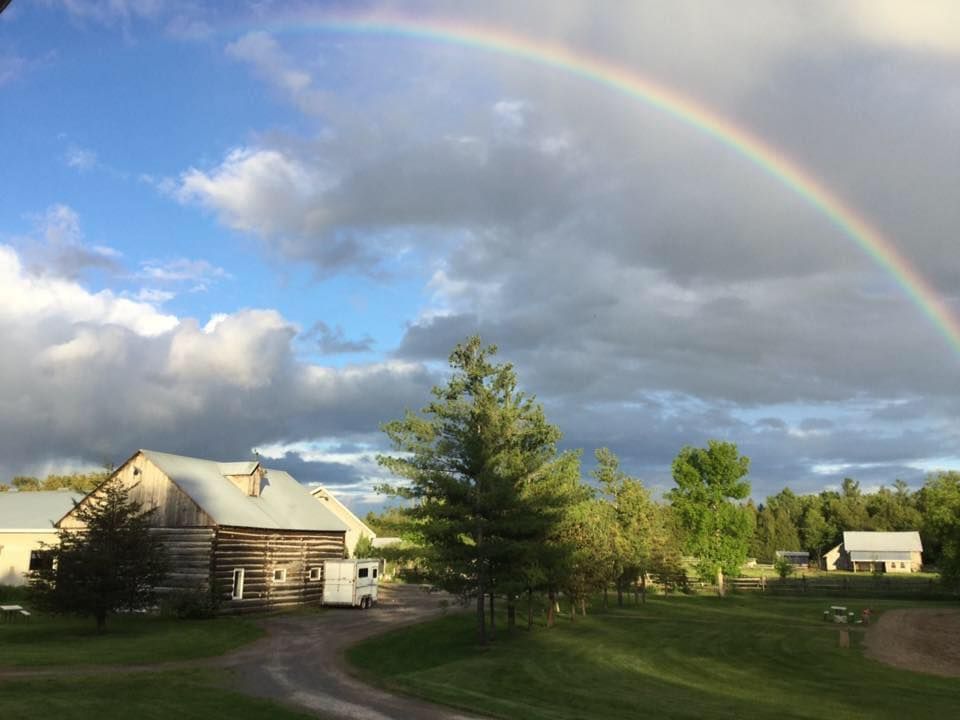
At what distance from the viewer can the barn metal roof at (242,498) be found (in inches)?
1694

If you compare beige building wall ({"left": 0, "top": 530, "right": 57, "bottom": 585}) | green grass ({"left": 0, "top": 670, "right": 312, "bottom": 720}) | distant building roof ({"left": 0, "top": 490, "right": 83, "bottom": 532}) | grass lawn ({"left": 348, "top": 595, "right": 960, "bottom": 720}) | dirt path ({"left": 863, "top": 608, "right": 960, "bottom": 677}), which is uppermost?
→ distant building roof ({"left": 0, "top": 490, "right": 83, "bottom": 532})

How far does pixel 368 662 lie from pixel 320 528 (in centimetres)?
2465

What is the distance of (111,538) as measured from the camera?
105 feet

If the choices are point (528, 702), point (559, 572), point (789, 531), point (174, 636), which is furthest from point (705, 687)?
point (789, 531)

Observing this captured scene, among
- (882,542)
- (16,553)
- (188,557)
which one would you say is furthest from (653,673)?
(882,542)

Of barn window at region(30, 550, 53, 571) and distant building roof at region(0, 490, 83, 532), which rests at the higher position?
distant building roof at region(0, 490, 83, 532)

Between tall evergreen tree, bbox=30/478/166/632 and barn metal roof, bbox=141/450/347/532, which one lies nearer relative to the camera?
tall evergreen tree, bbox=30/478/166/632

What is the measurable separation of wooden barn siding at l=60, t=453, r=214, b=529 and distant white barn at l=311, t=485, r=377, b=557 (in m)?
38.6

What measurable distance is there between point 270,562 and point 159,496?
Result: 7.60 meters

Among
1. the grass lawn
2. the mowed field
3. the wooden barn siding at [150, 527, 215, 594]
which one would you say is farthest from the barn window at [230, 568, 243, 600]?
the grass lawn

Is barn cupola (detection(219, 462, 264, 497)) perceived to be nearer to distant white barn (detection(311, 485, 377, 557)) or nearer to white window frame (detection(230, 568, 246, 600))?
white window frame (detection(230, 568, 246, 600))

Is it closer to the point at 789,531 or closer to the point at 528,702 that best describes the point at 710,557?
the point at 528,702

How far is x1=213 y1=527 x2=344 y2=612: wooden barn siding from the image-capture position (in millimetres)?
41219

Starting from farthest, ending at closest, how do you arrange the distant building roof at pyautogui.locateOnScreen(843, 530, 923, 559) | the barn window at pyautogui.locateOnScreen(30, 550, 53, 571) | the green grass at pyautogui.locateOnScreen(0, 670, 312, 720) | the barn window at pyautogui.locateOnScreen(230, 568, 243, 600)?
the distant building roof at pyautogui.locateOnScreen(843, 530, 923, 559) < the barn window at pyautogui.locateOnScreen(230, 568, 243, 600) < the barn window at pyautogui.locateOnScreen(30, 550, 53, 571) < the green grass at pyautogui.locateOnScreen(0, 670, 312, 720)
